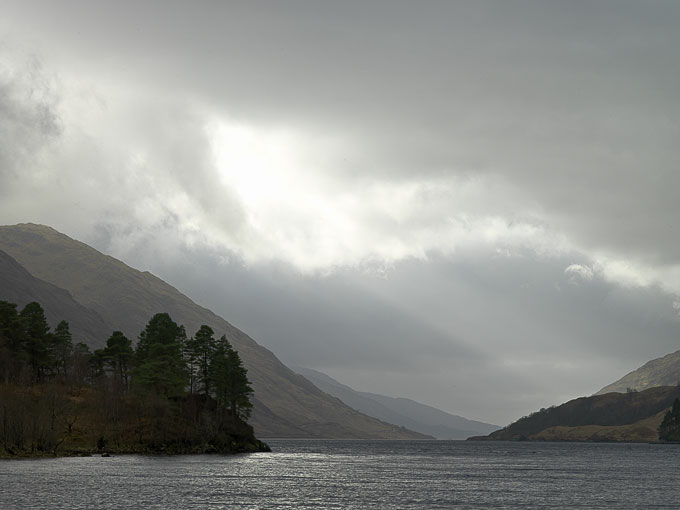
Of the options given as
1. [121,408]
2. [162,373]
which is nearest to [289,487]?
[162,373]

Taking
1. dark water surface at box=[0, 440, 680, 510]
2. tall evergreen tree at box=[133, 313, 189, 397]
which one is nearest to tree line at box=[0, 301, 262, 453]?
tall evergreen tree at box=[133, 313, 189, 397]

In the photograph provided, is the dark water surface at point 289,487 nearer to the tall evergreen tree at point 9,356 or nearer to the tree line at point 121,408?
the tree line at point 121,408

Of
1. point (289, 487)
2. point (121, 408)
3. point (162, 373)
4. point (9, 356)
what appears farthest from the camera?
point (9, 356)

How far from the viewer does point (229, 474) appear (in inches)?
5128

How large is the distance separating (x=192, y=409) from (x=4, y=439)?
52134 millimetres

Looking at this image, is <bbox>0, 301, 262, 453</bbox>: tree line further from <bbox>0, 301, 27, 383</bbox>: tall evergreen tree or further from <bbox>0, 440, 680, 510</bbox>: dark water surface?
<bbox>0, 440, 680, 510</bbox>: dark water surface

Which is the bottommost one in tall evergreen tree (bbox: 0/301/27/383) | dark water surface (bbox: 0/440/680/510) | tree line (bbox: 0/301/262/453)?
dark water surface (bbox: 0/440/680/510)

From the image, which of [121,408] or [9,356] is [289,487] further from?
[9,356]

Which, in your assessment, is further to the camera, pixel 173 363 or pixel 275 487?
pixel 173 363

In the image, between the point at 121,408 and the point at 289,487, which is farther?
the point at 121,408

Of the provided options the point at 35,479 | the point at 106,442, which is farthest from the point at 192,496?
the point at 106,442

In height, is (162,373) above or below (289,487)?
above

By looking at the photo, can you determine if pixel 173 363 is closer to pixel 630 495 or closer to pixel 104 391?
pixel 104 391

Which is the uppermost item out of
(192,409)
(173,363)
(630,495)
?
(173,363)
